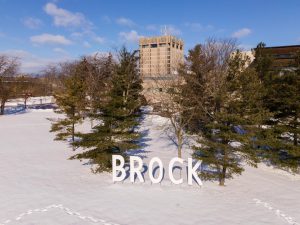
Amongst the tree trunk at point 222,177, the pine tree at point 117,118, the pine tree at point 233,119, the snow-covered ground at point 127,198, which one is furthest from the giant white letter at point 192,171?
the pine tree at point 117,118

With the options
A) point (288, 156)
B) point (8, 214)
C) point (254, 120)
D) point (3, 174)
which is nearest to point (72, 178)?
point (3, 174)

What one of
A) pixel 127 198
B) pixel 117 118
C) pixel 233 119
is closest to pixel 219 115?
pixel 233 119

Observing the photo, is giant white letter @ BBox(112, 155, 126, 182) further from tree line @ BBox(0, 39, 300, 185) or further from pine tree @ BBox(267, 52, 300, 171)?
pine tree @ BBox(267, 52, 300, 171)

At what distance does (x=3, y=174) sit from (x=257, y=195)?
595 inches

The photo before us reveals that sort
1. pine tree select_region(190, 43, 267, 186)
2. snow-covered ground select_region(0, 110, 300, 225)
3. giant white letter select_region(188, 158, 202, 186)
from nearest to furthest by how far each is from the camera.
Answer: snow-covered ground select_region(0, 110, 300, 225)
pine tree select_region(190, 43, 267, 186)
giant white letter select_region(188, 158, 202, 186)

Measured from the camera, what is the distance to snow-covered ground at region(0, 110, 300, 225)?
12.1 meters

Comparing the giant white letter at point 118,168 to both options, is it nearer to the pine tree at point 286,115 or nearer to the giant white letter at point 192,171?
the giant white letter at point 192,171

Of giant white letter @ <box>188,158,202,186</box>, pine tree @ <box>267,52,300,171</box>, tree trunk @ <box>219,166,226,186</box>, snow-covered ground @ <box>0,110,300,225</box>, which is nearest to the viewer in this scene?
snow-covered ground @ <box>0,110,300,225</box>

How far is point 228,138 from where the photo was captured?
15867mm

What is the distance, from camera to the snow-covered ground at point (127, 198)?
12141 mm

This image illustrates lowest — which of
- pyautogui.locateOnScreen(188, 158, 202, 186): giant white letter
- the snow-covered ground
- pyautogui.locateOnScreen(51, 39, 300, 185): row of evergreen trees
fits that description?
the snow-covered ground

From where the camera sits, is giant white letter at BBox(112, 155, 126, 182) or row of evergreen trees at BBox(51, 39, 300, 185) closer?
row of evergreen trees at BBox(51, 39, 300, 185)

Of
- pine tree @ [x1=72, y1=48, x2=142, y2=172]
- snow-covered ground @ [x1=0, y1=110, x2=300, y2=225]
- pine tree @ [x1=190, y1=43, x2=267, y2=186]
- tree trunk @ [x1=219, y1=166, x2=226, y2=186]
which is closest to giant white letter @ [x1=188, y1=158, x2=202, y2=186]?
snow-covered ground @ [x1=0, y1=110, x2=300, y2=225]

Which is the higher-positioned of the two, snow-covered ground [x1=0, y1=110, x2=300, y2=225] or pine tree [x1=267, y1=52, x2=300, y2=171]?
pine tree [x1=267, y1=52, x2=300, y2=171]
